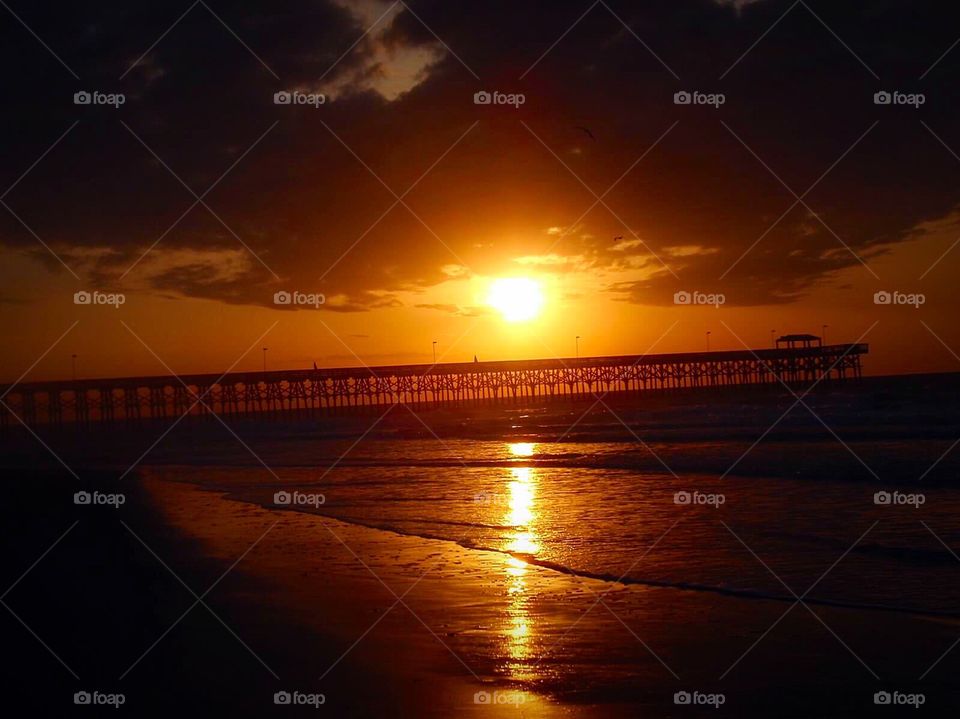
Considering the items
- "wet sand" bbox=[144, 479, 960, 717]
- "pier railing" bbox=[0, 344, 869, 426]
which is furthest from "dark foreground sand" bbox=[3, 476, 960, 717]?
"pier railing" bbox=[0, 344, 869, 426]

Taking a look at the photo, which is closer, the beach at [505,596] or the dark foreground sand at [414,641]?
the dark foreground sand at [414,641]

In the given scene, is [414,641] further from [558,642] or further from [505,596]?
[505,596]

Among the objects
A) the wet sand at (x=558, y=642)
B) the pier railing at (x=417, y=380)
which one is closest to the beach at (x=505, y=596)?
the wet sand at (x=558, y=642)

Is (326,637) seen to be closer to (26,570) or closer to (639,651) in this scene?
(639,651)

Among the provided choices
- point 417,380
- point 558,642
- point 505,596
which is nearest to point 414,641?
point 558,642

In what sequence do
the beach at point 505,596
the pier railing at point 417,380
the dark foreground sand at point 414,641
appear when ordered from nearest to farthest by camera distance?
the dark foreground sand at point 414,641, the beach at point 505,596, the pier railing at point 417,380

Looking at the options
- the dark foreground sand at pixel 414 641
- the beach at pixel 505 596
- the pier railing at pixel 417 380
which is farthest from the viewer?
the pier railing at pixel 417 380

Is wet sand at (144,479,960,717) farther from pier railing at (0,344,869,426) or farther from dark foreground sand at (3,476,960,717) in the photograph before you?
pier railing at (0,344,869,426)

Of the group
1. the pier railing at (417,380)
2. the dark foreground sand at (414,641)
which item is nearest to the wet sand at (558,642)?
the dark foreground sand at (414,641)

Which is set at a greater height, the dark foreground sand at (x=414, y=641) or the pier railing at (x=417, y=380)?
the pier railing at (x=417, y=380)

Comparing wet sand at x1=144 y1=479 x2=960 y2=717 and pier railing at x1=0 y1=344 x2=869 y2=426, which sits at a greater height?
pier railing at x1=0 y1=344 x2=869 y2=426

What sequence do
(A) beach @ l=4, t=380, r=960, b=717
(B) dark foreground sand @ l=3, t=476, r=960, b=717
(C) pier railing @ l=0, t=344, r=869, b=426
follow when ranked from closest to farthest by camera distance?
(B) dark foreground sand @ l=3, t=476, r=960, b=717 → (A) beach @ l=4, t=380, r=960, b=717 → (C) pier railing @ l=0, t=344, r=869, b=426

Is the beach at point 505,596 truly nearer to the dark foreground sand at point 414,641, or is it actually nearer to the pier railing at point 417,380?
the dark foreground sand at point 414,641

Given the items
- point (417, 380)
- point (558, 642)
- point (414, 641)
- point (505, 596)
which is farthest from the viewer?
point (417, 380)
